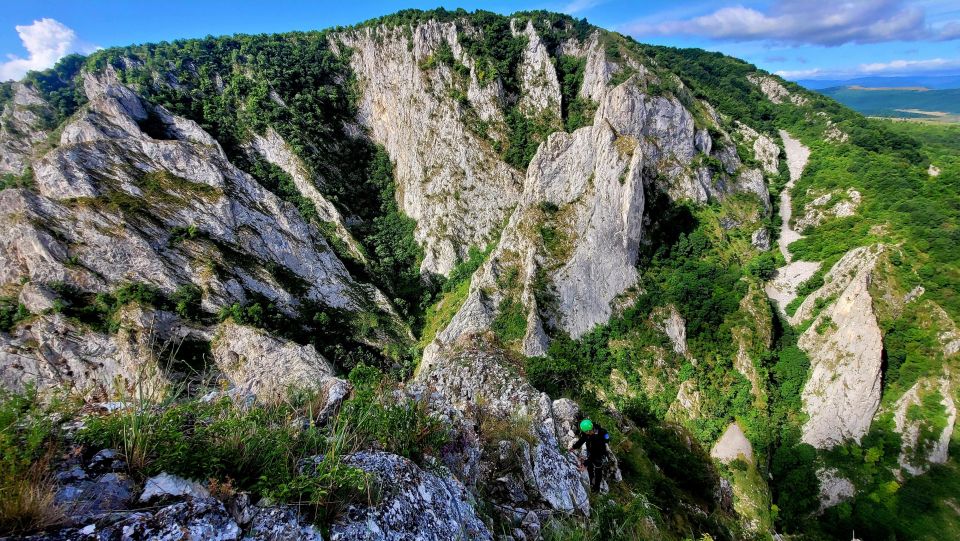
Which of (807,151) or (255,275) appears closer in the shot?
(255,275)

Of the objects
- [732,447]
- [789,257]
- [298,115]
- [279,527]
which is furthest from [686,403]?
[298,115]

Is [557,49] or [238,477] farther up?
[557,49]

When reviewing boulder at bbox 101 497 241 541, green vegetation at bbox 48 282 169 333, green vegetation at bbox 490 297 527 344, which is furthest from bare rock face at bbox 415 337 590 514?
green vegetation at bbox 48 282 169 333

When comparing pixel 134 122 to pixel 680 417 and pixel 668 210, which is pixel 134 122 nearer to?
pixel 668 210

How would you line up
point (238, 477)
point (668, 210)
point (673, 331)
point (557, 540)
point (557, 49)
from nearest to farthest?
point (238, 477), point (557, 540), point (673, 331), point (668, 210), point (557, 49)

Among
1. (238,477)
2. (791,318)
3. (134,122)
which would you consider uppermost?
(134,122)

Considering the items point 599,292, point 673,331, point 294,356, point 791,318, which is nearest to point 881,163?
point 791,318

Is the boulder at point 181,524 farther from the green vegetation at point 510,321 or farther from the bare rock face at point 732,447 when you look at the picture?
A: the bare rock face at point 732,447
